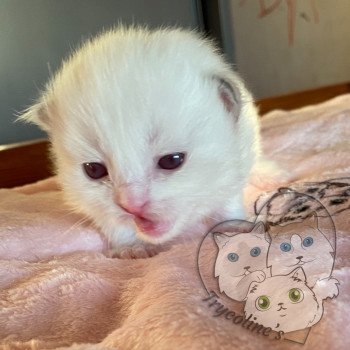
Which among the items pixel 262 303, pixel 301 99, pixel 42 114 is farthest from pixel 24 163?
pixel 262 303

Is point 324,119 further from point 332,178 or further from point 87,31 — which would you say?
point 87,31

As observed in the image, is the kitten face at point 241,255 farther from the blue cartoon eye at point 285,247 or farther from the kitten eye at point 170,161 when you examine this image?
the kitten eye at point 170,161

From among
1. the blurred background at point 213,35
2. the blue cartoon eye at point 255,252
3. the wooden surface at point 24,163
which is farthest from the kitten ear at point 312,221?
the blurred background at point 213,35

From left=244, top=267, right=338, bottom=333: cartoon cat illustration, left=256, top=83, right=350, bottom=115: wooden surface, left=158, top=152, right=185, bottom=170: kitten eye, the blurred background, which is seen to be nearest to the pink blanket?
left=244, top=267, right=338, bottom=333: cartoon cat illustration

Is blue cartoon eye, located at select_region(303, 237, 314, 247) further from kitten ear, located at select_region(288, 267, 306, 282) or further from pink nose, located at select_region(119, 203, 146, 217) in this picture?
pink nose, located at select_region(119, 203, 146, 217)

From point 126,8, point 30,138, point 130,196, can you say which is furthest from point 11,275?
point 126,8

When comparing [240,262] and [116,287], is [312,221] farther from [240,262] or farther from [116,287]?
[116,287]
